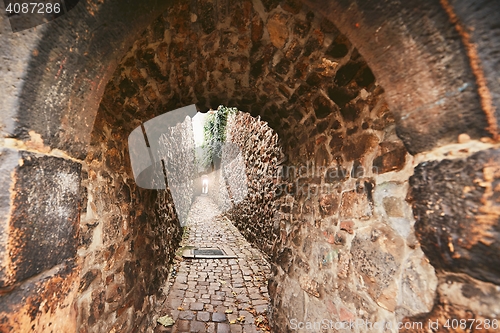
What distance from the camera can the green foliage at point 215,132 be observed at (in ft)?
31.6

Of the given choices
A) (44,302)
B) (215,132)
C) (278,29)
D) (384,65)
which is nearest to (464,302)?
(384,65)

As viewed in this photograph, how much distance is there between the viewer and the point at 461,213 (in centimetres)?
62

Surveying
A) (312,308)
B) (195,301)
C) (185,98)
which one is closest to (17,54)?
(185,98)

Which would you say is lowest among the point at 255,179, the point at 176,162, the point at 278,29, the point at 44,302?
the point at 44,302

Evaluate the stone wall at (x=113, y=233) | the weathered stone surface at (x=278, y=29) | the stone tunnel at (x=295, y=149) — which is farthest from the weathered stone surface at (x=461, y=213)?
the stone wall at (x=113, y=233)

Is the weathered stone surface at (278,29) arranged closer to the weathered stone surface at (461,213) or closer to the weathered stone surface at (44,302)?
the weathered stone surface at (461,213)

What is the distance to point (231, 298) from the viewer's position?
3162 mm

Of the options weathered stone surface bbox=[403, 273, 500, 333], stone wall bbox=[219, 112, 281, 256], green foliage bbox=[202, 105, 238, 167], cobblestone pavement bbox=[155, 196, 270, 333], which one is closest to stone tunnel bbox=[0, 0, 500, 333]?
weathered stone surface bbox=[403, 273, 500, 333]

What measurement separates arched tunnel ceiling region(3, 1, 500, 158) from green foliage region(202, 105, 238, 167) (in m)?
7.07

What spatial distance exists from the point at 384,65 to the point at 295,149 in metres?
1.69

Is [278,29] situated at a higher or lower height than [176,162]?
higher

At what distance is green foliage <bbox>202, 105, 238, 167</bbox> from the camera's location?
380 inches

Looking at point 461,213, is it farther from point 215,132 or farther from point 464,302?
point 215,132

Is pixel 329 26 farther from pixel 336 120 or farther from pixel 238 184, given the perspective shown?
pixel 238 184
